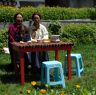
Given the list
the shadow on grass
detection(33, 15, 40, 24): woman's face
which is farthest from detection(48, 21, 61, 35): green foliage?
detection(33, 15, 40, 24): woman's face

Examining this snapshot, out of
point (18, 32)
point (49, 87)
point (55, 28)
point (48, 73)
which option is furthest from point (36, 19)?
point (55, 28)

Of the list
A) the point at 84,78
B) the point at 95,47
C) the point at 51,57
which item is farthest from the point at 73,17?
the point at 84,78

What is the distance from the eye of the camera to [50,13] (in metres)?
16.6

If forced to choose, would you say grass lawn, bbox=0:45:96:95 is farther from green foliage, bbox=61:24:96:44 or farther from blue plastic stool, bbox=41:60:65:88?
green foliage, bbox=61:24:96:44

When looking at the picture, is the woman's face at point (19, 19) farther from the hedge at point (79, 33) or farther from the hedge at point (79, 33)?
the hedge at point (79, 33)

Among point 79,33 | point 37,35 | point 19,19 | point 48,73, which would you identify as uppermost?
point 19,19

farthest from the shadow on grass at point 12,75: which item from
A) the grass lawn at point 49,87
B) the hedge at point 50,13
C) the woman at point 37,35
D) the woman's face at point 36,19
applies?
the hedge at point 50,13

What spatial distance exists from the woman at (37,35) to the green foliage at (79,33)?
4.08 m

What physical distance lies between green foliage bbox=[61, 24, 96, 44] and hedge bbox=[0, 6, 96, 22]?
2.04 meters

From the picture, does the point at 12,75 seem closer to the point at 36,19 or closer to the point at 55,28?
the point at 36,19

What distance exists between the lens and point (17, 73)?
9.77 metres

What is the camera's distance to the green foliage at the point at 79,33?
14008mm

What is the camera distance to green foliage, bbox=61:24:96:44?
1401 cm

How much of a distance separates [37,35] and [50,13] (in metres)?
6.84
